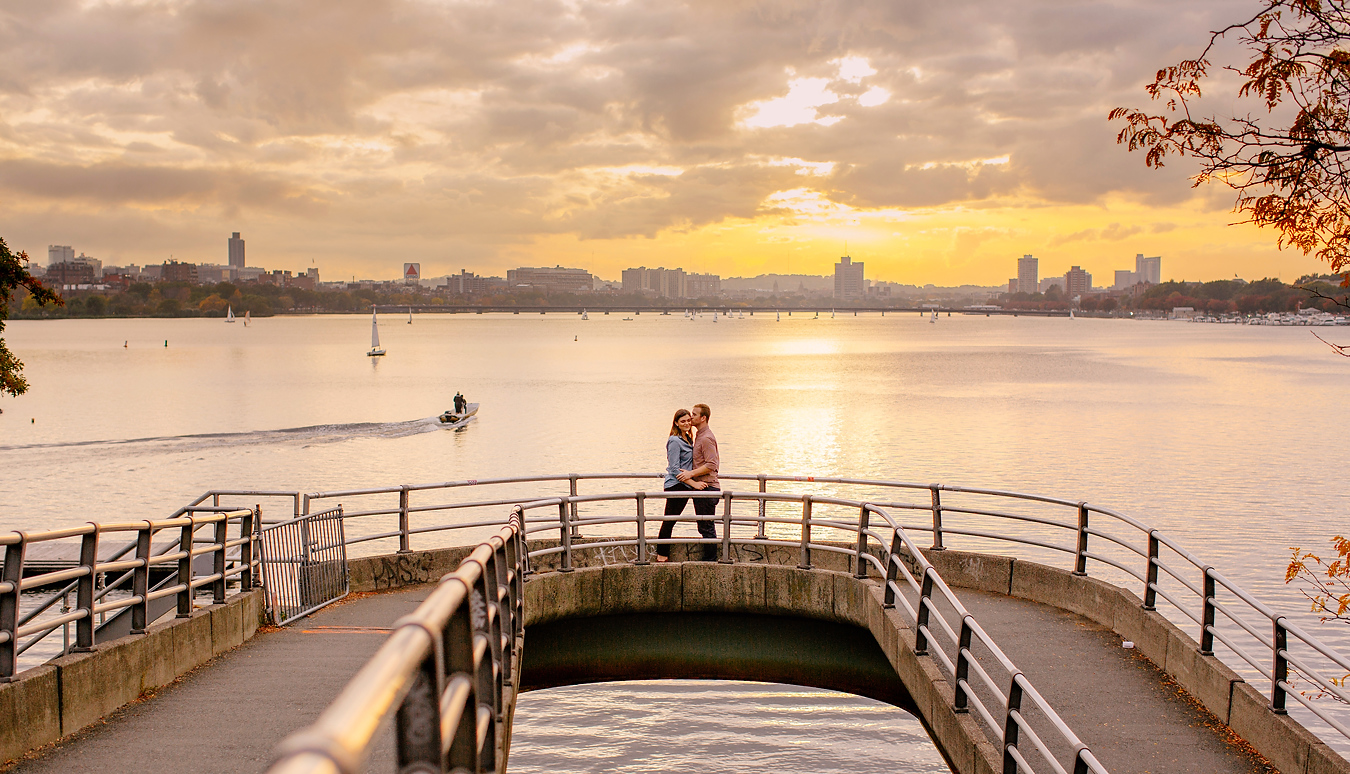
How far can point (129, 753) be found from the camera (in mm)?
6633

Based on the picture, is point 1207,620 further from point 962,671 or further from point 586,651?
point 586,651

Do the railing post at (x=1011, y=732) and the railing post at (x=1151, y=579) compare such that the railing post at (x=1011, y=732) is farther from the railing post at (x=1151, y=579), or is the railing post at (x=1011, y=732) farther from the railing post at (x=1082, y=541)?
the railing post at (x=1082, y=541)

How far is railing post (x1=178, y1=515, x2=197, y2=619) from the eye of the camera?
336 inches

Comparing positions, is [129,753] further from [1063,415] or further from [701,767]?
[1063,415]

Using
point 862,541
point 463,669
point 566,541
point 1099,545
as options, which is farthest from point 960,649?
point 1099,545

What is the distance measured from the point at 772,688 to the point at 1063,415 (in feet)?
163

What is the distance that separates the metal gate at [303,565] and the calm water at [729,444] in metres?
4.79

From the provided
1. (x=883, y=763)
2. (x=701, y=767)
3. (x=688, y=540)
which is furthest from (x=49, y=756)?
(x=883, y=763)

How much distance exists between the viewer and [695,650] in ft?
41.7

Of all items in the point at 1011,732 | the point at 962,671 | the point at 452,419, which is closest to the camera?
the point at 1011,732

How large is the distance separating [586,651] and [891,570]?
14.1 ft

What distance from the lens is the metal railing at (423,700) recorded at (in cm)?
159

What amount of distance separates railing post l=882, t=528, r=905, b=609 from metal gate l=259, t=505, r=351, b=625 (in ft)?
20.0

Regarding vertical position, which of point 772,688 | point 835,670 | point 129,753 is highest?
point 129,753
